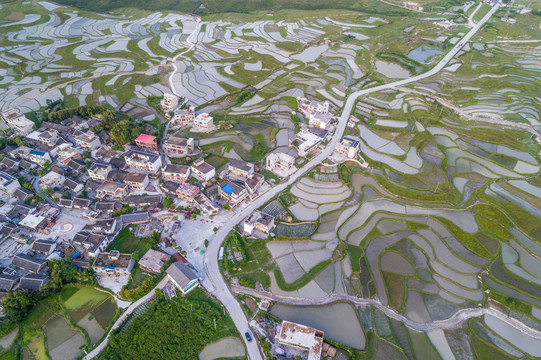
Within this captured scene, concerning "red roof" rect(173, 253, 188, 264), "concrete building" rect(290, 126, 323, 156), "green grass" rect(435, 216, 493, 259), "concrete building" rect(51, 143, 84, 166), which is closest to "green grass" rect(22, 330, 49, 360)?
"red roof" rect(173, 253, 188, 264)

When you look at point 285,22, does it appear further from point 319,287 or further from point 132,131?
point 319,287

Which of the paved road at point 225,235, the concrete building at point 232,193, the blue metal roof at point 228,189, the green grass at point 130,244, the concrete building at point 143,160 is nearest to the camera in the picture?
the paved road at point 225,235

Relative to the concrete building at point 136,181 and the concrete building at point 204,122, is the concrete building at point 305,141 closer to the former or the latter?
the concrete building at point 204,122

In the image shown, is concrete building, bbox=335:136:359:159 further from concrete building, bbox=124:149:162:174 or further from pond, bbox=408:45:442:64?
pond, bbox=408:45:442:64

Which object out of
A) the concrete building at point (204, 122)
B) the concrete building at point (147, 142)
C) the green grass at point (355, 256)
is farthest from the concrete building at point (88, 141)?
the green grass at point (355, 256)

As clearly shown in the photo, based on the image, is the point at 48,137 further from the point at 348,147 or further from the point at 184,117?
the point at 348,147
